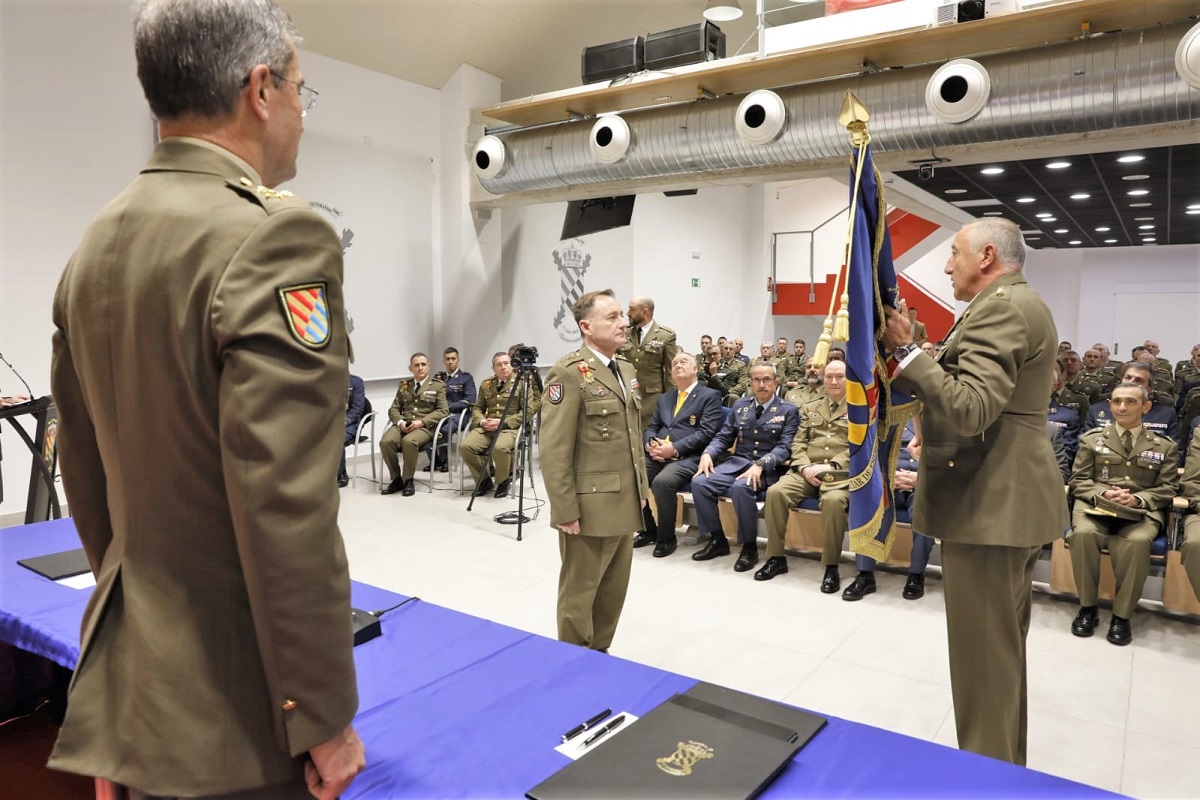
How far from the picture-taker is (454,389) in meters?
7.43

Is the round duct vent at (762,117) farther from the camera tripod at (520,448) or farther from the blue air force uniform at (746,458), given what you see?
the camera tripod at (520,448)

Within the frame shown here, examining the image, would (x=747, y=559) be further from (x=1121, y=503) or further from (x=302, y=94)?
(x=302, y=94)

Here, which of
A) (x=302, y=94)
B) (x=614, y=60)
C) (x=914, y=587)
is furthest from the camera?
(x=614, y=60)

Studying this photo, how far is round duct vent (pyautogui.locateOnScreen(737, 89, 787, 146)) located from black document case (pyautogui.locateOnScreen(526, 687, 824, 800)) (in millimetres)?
4702

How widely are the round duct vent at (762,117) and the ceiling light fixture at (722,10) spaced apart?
Result: 1644 millimetres

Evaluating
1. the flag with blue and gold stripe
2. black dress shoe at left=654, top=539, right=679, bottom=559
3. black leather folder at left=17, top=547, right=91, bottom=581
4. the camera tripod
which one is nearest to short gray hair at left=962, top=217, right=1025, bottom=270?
the flag with blue and gold stripe

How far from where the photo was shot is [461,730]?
1.34 m

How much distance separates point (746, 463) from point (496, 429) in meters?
2.52

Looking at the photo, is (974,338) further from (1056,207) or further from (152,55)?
(1056,207)

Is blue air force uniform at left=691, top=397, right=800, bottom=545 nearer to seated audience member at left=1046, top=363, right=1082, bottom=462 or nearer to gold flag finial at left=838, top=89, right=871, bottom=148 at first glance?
seated audience member at left=1046, top=363, right=1082, bottom=462

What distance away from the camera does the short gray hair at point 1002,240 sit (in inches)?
86.2

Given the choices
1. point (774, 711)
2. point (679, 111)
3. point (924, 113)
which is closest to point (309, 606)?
point (774, 711)

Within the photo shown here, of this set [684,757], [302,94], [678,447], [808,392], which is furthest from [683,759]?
[808,392]

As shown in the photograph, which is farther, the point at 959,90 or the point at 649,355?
the point at 649,355
